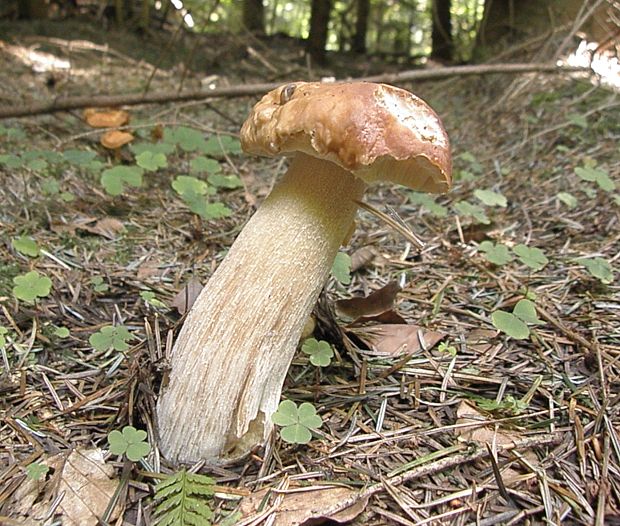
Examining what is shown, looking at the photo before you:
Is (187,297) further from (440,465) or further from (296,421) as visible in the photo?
(440,465)

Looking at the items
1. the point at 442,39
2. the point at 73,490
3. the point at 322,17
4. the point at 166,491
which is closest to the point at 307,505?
the point at 166,491

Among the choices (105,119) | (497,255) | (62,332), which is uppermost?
(105,119)

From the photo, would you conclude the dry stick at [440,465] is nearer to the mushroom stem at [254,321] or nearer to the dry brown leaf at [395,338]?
the mushroom stem at [254,321]

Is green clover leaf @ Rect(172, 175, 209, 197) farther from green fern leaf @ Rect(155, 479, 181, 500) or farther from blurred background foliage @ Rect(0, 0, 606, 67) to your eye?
green fern leaf @ Rect(155, 479, 181, 500)

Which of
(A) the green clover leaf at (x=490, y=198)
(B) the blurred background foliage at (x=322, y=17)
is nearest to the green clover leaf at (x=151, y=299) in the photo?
(B) the blurred background foliage at (x=322, y=17)

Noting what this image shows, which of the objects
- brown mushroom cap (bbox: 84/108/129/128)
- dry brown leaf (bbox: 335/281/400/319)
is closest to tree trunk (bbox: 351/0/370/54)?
brown mushroom cap (bbox: 84/108/129/128)

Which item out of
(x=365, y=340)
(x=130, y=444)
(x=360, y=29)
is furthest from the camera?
(x=360, y=29)

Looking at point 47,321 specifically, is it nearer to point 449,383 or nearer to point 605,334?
point 449,383
